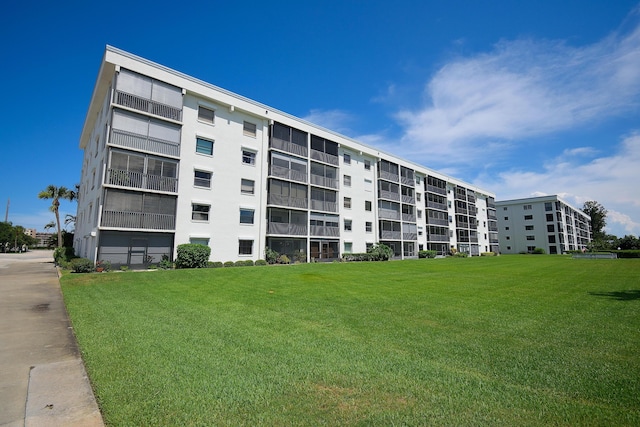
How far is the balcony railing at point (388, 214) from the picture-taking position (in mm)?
42731

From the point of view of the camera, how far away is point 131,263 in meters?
21.6

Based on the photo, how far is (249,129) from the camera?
2962cm

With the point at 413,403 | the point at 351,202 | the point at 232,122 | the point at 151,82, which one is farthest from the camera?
the point at 351,202

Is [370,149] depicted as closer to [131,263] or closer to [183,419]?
[131,263]

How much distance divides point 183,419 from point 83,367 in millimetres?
2933

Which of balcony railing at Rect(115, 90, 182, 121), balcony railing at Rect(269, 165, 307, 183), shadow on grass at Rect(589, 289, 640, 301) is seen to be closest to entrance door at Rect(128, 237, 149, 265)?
balcony railing at Rect(115, 90, 182, 121)

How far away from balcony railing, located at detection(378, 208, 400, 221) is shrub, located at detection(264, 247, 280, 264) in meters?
18.9

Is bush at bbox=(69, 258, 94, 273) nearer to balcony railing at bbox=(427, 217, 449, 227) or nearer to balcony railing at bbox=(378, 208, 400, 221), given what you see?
balcony railing at bbox=(378, 208, 400, 221)

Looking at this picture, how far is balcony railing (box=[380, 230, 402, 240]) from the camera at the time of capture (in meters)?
42.3

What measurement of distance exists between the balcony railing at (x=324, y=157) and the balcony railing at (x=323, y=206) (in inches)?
198

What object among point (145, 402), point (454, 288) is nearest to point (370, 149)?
point (454, 288)

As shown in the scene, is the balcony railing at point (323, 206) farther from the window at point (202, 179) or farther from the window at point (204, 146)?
the window at point (204, 146)

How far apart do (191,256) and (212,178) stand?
7.32 meters

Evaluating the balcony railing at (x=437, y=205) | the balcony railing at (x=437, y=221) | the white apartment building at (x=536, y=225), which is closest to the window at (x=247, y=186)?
the balcony railing at (x=437, y=221)
